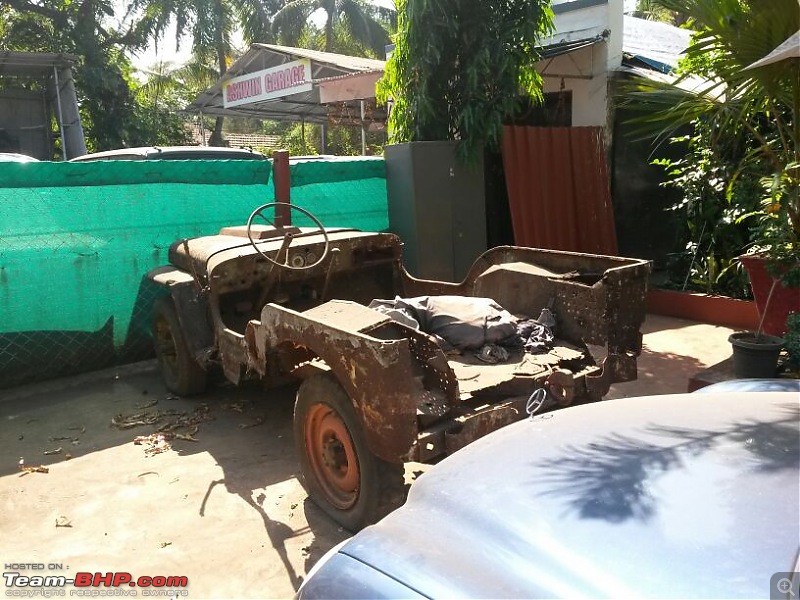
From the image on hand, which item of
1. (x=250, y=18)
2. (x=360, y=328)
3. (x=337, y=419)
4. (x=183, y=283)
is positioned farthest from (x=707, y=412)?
(x=250, y=18)

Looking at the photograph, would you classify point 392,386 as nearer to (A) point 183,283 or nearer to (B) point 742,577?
(B) point 742,577

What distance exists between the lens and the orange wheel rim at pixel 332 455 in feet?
10.8

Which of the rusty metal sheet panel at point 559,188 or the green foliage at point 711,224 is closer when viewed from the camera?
the green foliage at point 711,224

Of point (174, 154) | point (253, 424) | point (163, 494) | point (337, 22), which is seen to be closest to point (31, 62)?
point (174, 154)

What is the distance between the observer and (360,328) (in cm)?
309

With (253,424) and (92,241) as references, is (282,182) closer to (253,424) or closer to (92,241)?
(92,241)

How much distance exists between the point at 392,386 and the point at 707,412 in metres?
1.25

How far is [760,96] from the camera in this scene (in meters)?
4.80

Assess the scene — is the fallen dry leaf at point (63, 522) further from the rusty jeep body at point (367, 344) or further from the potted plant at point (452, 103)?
the potted plant at point (452, 103)

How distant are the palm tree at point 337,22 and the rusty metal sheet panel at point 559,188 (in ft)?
77.0

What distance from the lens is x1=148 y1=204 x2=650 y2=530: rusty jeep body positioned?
2.98 metres

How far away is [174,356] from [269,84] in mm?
11675

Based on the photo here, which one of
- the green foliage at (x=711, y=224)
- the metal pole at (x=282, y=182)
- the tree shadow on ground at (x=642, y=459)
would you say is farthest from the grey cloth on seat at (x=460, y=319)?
the green foliage at (x=711, y=224)

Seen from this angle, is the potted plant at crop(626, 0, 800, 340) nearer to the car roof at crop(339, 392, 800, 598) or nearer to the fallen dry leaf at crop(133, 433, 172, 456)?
the car roof at crop(339, 392, 800, 598)
